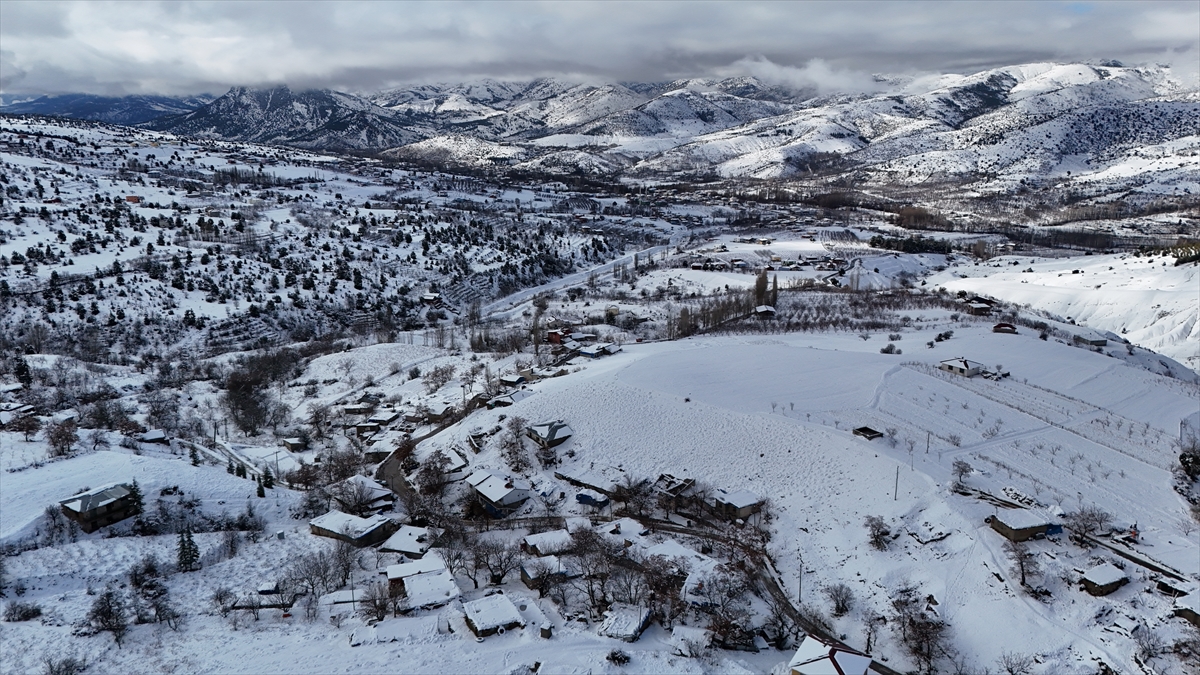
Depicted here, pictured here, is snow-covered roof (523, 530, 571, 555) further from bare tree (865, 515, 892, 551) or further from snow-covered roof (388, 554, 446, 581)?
bare tree (865, 515, 892, 551)

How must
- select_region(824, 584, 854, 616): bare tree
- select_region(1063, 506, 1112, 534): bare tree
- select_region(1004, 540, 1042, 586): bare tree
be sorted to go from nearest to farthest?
1. select_region(824, 584, 854, 616): bare tree
2. select_region(1004, 540, 1042, 586): bare tree
3. select_region(1063, 506, 1112, 534): bare tree

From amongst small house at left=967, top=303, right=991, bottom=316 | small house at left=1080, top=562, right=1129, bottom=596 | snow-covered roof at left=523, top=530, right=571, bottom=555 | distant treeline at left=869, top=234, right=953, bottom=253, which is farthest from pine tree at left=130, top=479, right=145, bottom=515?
distant treeline at left=869, top=234, right=953, bottom=253

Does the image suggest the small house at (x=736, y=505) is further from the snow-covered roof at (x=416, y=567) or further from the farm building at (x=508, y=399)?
the farm building at (x=508, y=399)

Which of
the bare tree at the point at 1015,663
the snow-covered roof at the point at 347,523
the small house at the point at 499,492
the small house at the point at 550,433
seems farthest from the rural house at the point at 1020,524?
the snow-covered roof at the point at 347,523

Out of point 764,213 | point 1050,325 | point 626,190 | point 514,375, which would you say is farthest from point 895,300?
point 626,190

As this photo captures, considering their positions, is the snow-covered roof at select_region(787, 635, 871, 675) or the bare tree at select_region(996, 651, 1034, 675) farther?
the bare tree at select_region(996, 651, 1034, 675)

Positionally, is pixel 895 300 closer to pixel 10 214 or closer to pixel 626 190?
pixel 10 214

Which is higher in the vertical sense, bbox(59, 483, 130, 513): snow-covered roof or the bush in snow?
bbox(59, 483, 130, 513): snow-covered roof
